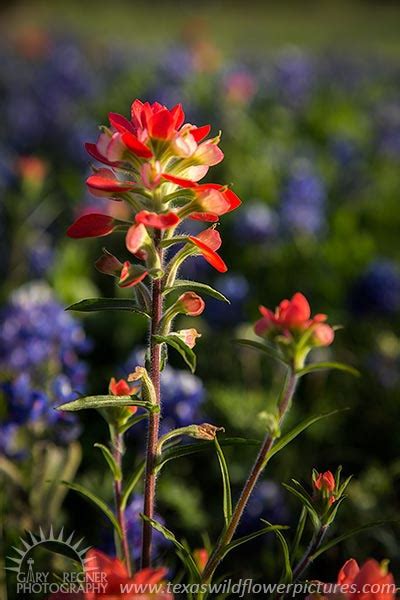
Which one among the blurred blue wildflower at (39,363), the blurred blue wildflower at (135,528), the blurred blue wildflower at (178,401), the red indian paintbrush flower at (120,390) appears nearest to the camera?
the red indian paintbrush flower at (120,390)

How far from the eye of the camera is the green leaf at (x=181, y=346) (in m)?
0.79

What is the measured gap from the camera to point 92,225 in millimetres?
789

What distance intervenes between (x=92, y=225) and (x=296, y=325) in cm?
24

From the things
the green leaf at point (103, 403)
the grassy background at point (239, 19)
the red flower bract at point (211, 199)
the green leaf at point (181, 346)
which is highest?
the red flower bract at point (211, 199)

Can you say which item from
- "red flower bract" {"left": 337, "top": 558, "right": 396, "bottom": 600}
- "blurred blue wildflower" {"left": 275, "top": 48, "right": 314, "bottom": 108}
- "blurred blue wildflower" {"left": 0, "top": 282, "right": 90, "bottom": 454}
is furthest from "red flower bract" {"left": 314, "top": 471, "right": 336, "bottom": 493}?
"blurred blue wildflower" {"left": 275, "top": 48, "right": 314, "bottom": 108}

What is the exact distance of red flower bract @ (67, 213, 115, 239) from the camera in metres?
0.78

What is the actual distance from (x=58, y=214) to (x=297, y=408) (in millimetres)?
1526

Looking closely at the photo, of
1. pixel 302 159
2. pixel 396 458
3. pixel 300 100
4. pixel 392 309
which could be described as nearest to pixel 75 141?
pixel 302 159

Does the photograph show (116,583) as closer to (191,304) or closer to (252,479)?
(252,479)

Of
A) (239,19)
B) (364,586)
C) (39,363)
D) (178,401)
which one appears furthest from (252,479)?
(239,19)

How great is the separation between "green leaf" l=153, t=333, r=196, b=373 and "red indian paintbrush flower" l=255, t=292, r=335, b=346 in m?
0.08

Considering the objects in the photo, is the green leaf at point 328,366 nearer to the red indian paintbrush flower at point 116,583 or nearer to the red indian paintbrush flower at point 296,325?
the red indian paintbrush flower at point 296,325

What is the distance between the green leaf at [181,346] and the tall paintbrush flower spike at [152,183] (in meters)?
0.07

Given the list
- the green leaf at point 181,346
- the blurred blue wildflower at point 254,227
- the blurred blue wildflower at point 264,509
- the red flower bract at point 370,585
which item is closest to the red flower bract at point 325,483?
the red flower bract at point 370,585
